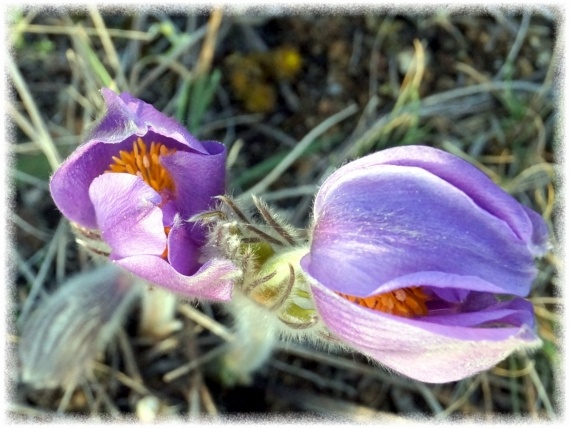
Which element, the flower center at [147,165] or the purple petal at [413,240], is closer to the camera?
the purple petal at [413,240]

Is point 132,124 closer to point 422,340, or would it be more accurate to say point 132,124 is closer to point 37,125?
point 422,340

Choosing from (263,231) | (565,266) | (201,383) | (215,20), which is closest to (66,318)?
(201,383)

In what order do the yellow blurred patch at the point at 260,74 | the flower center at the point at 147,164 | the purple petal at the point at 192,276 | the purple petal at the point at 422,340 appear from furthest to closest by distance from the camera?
the yellow blurred patch at the point at 260,74 → the flower center at the point at 147,164 → the purple petal at the point at 192,276 → the purple petal at the point at 422,340

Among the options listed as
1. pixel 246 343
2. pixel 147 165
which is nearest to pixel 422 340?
pixel 147 165

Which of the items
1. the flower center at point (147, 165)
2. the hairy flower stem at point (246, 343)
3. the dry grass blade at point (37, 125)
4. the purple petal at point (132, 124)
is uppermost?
the purple petal at point (132, 124)

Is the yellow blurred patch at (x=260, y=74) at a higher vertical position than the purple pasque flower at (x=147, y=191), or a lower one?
higher

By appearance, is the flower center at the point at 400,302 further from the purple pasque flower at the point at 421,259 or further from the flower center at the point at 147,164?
the flower center at the point at 147,164

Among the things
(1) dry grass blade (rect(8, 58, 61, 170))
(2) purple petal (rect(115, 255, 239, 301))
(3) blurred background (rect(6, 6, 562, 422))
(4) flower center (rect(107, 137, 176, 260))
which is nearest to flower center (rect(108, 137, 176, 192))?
(4) flower center (rect(107, 137, 176, 260))

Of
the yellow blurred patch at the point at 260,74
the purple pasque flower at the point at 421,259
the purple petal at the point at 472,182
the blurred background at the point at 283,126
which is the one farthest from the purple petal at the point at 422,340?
the yellow blurred patch at the point at 260,74
